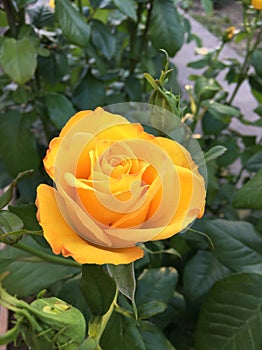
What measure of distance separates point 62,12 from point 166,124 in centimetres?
34

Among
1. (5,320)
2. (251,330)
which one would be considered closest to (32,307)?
(251,330)

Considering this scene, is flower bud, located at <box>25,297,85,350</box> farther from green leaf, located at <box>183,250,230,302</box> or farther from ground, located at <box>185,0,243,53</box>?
ground, located at <box>185,0,243,53</box>

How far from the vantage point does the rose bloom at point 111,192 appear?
0.28 meters

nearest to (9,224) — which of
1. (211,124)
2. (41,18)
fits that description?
(41,18)

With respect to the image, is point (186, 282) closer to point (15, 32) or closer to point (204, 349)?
point (204, 349)

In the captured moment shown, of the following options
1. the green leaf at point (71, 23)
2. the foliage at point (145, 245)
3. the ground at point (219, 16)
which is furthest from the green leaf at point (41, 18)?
the ground at point (219, 16)

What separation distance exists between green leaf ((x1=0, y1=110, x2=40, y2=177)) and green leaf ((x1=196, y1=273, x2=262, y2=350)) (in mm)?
360

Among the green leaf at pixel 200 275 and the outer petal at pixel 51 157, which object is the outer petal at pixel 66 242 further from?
the green leaf at pixel 200 275

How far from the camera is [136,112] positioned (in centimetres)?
51

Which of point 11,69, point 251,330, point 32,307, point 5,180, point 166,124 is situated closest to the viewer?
point 32,307

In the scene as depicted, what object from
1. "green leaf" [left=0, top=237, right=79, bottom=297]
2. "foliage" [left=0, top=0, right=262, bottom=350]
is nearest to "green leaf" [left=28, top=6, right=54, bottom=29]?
"foliage" [left=0, top=0, right=262, bottom=350]

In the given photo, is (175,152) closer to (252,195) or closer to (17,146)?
(252,195)

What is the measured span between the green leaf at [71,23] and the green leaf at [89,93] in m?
0.15

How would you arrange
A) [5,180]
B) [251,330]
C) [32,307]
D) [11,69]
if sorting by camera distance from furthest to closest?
[5,180]
[11,69]
[251,330]
[32,307]
